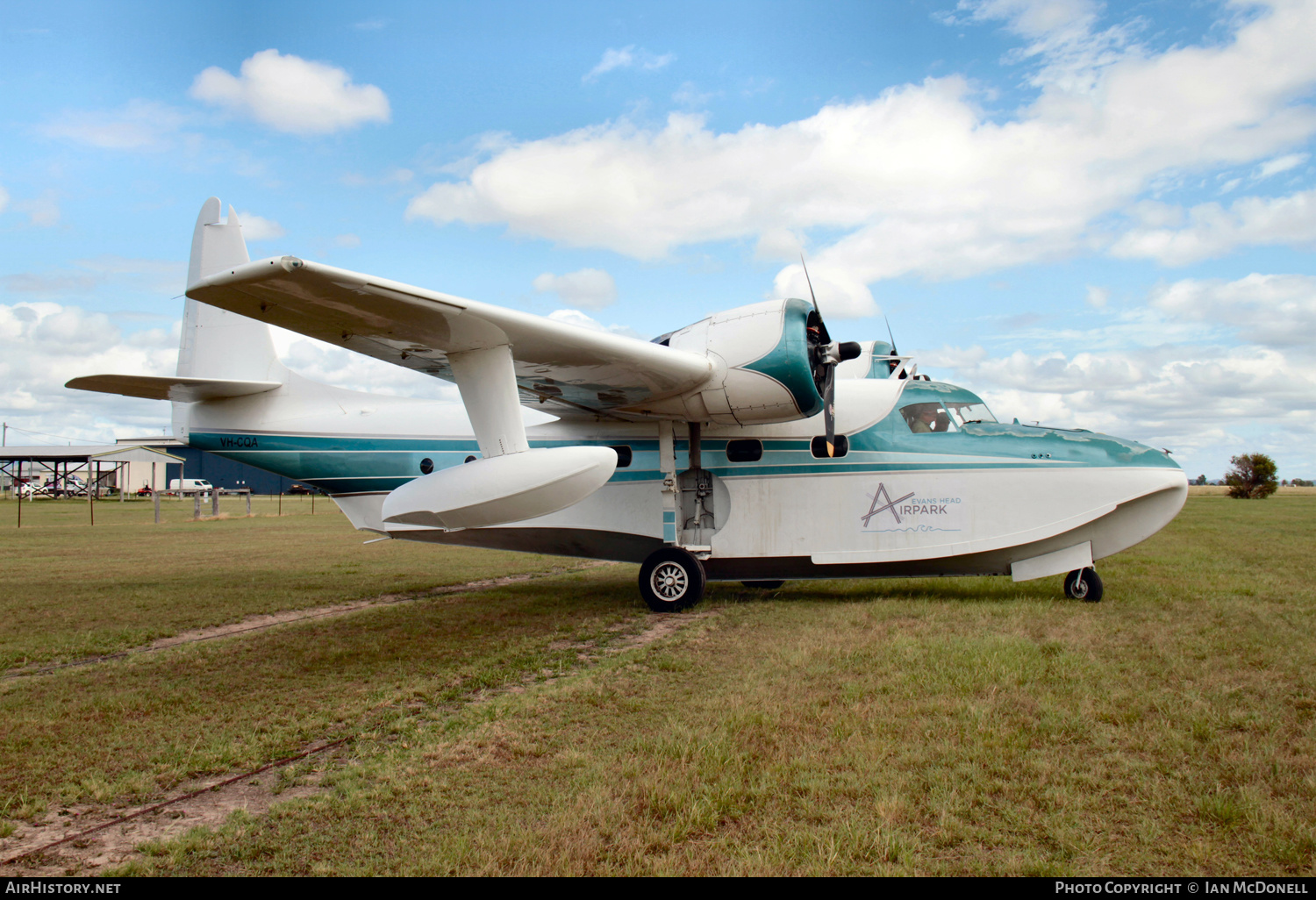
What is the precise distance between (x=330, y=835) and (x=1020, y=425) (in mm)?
9046

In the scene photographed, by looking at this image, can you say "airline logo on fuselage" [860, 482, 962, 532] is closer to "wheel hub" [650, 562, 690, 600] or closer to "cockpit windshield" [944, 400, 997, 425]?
"cockpit windshield" [944, 400, 997, 425]

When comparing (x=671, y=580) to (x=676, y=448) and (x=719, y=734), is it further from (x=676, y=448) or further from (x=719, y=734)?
(x=719, y=734)

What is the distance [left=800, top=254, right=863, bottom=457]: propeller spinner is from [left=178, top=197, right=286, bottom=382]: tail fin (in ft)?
25.0

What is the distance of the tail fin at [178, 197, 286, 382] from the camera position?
10781 mm

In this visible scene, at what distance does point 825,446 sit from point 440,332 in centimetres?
516

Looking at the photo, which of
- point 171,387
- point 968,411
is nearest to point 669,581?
point 968,411

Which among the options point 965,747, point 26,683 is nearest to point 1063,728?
point 965,747

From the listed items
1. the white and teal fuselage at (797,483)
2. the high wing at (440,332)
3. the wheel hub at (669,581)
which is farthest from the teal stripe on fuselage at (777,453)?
the high wing at (440,332)

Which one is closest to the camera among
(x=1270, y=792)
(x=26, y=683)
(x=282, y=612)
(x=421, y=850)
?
(x=421, y=850)

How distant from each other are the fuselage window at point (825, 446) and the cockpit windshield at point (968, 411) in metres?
1.44

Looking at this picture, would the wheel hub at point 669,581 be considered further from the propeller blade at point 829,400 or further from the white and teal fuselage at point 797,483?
the propeller blade at point 829,400

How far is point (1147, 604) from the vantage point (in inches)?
332

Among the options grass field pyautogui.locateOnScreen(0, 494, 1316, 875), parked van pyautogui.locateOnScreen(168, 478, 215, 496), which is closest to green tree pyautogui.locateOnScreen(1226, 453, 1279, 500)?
grass field pyautogui.locateOnScreen(0, 494, 1316, 875)

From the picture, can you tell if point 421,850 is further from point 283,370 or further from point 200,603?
point 283,370
